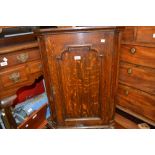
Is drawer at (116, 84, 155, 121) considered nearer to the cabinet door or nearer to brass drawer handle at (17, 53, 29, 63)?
the cabinet door

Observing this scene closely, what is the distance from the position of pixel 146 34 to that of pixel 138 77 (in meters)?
0.34

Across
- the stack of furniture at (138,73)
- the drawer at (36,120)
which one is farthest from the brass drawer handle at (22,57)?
the stack of furniture at (138,73)

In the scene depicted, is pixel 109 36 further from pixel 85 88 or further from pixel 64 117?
pixel 64 117

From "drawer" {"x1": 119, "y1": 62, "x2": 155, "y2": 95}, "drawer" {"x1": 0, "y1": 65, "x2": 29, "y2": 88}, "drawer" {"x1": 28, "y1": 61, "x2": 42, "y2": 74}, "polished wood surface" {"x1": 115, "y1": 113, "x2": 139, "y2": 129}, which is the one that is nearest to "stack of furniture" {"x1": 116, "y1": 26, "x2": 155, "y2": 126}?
"drawer" {"x1": 119, "y1": 62, "x2": 155, "y2": 95}

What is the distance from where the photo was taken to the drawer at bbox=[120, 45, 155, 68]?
1.08m

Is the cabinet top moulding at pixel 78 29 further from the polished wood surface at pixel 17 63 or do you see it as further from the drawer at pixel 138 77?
the drawer at pixel 138 77

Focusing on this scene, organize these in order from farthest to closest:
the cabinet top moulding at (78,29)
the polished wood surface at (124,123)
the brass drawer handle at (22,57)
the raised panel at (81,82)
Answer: the polished wood surface at (124,123)
the brass drawer handle at (22,57)
the raised panel at (81,82)
the cabinet top moulding at (78,29)

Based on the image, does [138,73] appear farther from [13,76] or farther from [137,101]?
[13,76]

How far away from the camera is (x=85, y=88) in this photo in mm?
1136

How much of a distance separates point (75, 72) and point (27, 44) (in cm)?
41

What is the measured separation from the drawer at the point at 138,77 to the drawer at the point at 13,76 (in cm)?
79

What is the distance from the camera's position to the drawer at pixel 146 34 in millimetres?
1017

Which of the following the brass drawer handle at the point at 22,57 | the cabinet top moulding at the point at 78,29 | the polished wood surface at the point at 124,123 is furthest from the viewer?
the polished wood surface at the point at 124,123
